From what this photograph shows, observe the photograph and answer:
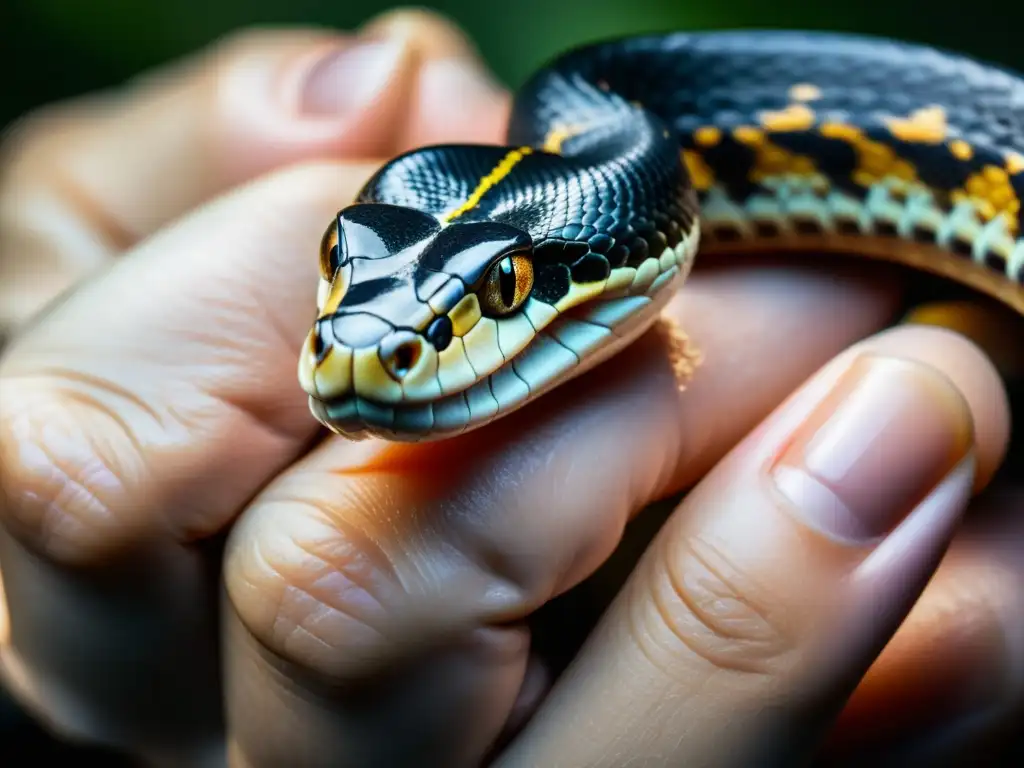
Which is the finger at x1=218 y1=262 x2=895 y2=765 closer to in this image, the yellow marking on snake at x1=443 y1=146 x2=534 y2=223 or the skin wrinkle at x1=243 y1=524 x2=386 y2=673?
the skin wrinkle at x1=243 y1=524 x2=386 y2=673

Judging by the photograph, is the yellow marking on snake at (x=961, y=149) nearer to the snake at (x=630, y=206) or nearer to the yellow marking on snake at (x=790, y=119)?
the snake at (x=630, y=206)

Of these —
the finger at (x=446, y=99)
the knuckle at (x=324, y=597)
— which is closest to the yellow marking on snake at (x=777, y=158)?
the finger at (x=446, y=99)

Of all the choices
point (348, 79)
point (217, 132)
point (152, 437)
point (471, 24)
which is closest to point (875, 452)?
point (152, 437)

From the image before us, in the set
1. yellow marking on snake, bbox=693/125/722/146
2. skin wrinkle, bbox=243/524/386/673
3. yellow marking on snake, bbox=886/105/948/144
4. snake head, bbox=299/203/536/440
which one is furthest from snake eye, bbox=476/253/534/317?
yellow marking on snake, bbox=886/105/948/144

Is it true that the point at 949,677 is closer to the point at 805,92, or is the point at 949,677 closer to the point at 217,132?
the point at 805,92

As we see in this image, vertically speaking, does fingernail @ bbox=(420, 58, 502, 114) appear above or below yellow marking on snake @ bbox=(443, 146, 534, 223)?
below
